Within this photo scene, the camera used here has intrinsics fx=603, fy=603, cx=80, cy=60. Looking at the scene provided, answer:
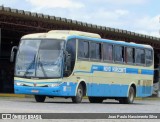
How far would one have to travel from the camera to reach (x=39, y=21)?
148 feet

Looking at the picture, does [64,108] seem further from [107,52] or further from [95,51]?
[107,52]

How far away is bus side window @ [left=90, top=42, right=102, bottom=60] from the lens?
→ 28.7m

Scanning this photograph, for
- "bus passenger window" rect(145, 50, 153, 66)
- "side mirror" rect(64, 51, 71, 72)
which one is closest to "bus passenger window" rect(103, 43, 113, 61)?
"side mirror" rect(64, 51, 71, 72)

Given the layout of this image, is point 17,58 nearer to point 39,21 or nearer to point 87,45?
point 87,45

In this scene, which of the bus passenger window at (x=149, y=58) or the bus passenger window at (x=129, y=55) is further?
the bus passenger window at (x=149, y=58)

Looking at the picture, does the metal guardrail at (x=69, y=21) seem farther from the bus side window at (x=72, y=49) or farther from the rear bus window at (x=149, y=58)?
the bus side window at (x=72, y=49)

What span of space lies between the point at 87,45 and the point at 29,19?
16242 mm

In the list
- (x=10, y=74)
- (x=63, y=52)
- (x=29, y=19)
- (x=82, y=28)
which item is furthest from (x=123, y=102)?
(x=10, y=74)

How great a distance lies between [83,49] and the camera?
91.8 feet

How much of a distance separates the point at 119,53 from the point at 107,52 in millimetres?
1325

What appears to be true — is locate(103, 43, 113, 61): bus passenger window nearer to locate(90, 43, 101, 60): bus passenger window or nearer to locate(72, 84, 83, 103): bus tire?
locate(90, 43, 101, 60): bus passenger window

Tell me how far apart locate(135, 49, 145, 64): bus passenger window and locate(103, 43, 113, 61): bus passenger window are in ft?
9.57

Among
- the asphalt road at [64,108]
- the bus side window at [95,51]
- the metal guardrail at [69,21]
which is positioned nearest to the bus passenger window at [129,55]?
the bus side window at [95,51]

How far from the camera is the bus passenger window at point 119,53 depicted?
101ft
